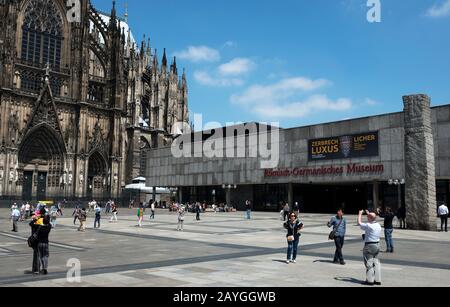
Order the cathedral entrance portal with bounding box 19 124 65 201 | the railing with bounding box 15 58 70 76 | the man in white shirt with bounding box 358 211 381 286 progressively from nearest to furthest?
the man in white shirt with bounding box 358 211 381 286 → the railing with bounding box 15 58 70 76 → the cathedral entrance portal with bounding box 19 124 65 201

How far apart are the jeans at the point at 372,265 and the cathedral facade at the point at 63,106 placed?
5590 centimetres

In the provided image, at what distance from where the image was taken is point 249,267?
39.7ft

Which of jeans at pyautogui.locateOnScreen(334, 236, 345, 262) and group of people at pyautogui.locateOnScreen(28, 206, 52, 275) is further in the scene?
jeans at pyautogui.locateOnScreen(334, 236, 345, 262)

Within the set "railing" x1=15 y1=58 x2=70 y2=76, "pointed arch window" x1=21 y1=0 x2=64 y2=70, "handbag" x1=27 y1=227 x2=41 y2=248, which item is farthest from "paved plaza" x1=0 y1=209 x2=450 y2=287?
"pointed arch window" x1=21 y1=0 x2=64 y2=70

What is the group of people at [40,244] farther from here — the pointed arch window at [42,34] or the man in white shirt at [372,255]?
the pointed arch window at [42,34]

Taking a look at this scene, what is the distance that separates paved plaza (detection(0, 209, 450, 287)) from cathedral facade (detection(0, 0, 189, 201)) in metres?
44.7

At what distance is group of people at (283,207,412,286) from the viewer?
970cm

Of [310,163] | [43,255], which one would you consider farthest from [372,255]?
[310,163]

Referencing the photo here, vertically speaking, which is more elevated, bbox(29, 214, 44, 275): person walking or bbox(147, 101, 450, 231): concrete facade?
bbox(147, 101, 450, 231): concrete facade

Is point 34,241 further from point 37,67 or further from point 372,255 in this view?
point 37,67

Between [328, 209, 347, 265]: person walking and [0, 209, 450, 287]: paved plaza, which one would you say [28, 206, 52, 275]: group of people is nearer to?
[0, 209, 450, 287]: paved plaza
